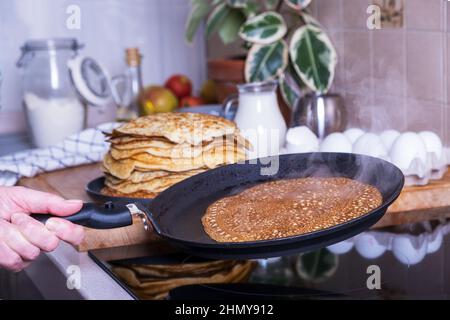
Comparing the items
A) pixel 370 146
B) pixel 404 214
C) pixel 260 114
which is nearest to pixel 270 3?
pixel 260 114

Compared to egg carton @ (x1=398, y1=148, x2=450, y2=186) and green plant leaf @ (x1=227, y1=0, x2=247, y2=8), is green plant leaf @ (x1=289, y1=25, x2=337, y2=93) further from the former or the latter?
egg carton @ (x1=398, y1=148, x2=450, y2=186)

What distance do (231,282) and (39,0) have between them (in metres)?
1.48

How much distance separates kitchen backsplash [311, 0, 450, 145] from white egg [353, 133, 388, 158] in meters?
0.16

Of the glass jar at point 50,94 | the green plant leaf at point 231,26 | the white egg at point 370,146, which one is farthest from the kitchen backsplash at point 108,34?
the white egg at point 370,146

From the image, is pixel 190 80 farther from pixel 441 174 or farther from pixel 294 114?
pixel 441 174

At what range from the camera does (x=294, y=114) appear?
1.43 meters

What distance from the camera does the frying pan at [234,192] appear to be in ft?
2.63

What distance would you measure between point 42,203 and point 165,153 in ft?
0.99

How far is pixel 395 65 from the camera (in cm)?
133

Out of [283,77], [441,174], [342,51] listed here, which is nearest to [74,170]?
[283,77]

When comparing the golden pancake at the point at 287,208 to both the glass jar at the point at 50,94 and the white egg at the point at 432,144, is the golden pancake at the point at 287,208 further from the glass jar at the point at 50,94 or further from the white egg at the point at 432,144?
the glass jar at the point at 50,94

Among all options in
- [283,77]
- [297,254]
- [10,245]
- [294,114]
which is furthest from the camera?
[283,77]

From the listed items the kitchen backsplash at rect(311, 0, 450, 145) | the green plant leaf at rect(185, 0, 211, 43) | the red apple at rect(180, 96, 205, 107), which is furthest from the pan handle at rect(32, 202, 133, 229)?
the red apple at rect(180, 96, 205, 107)

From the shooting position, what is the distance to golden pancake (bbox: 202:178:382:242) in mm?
828
